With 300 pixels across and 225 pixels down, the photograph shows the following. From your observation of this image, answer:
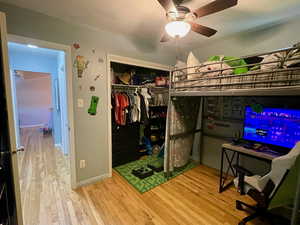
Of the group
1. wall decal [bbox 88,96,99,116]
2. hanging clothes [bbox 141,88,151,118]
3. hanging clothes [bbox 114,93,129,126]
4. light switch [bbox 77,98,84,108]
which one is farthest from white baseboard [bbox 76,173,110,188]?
hanging clothes [bbox 141,88,151,118]

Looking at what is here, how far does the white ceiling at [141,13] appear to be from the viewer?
171 centimetres

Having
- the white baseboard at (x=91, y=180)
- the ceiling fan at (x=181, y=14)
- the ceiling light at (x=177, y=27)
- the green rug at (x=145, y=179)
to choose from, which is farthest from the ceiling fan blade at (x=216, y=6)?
the white baseboard at (x=91, y=180)

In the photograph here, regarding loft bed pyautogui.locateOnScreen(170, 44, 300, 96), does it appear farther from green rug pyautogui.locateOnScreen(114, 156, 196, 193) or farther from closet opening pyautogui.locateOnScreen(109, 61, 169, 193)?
green rug pyautogui.locateOnScreen(114, 156, 196, 193)

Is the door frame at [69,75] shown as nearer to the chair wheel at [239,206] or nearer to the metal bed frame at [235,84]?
the metal bed frame at [235,84]

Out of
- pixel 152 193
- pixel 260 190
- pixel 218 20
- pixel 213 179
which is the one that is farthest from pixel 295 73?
pixel 152 193

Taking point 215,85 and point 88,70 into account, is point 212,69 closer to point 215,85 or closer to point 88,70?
point 215,85

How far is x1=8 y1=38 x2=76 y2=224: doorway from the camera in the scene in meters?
2.07

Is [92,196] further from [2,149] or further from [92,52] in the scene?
[92,52]

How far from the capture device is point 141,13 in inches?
75.7

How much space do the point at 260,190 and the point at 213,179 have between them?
3.91 feet

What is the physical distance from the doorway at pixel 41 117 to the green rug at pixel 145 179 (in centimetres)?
87

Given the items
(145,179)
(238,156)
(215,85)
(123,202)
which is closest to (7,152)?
(123,202)

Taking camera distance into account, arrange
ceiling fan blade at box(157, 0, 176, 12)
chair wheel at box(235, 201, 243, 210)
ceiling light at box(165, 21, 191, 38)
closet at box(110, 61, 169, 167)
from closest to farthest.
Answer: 1. ceiling fan blade at box(157, 0, 176, 12)
2. ceiling light at box(165, 21, 191, 38)
3. chair wheel at box(235, 201, 243, 210)
4. closet at box(110, 61, 169, 167)

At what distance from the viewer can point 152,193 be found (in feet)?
7.02
